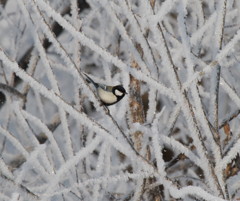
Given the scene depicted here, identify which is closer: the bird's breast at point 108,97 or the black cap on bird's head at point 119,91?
the black cap on bird's head at point 119,91

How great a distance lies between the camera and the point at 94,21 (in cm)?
511

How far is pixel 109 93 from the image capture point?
6.15 feet

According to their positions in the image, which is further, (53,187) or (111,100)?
(111,100)

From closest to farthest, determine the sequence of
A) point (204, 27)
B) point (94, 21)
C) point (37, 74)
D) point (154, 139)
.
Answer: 1. point (154, 139)
2. point (204, 27)
3. point (37, 74)
4. point (94, 21)

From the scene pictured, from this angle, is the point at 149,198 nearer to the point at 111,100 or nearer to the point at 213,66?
the point at 111,100

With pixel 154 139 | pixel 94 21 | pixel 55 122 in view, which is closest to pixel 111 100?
pixel 154 139

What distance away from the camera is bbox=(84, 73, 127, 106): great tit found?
180 centimetres

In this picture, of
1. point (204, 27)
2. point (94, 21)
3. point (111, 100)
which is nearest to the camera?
point (204, 27)

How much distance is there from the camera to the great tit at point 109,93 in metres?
1.80

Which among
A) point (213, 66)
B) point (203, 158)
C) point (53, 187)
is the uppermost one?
point (213, 66)

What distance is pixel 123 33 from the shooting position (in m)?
1.39

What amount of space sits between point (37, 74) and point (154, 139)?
9.30ft

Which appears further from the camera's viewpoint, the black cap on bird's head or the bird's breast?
the bird's breast

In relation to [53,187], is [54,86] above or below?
above
